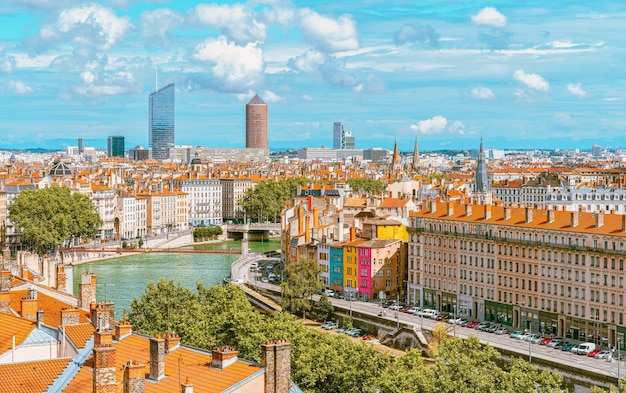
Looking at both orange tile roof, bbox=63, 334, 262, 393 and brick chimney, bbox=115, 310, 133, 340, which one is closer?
orange tile roof, bbox=63, 334, 262, 393

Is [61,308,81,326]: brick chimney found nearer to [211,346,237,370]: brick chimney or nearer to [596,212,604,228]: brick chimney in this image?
[211,346,237,370]: brick chimney

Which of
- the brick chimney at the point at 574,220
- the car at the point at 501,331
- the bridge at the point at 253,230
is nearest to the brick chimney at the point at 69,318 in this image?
the car at the point at 501,331

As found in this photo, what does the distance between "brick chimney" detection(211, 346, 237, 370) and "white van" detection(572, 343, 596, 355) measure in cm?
1570

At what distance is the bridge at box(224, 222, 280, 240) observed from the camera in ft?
227

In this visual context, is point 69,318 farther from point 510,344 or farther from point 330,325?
point 330,325

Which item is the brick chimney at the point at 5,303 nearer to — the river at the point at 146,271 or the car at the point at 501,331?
the car at the point at 501,331

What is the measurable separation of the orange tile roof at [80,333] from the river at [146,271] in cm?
1932

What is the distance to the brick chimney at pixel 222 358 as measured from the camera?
1209cm

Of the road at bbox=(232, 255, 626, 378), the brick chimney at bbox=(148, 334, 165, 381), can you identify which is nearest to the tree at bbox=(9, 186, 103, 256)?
the road at bbox=(232, 255, 626, 378)

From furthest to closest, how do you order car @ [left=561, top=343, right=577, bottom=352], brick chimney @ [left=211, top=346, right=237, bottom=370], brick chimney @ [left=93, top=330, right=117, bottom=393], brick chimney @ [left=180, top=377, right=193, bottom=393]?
car @ [left=561, top=343, right=577, bottom=352], brick chimney @ [left=211, top=346, right=237, bottom=370], brick chimney @ [left=180, top=377, right=193, bottom=393], brick chimney @ [left=93, top=330, right=117, bottom=393]

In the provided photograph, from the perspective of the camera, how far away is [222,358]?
12.1m

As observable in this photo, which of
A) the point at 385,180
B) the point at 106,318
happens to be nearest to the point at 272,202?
the point at 385,180

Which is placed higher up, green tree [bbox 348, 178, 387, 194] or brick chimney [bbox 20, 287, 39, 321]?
brick chimney [bbox 20, 287, 39, 321]

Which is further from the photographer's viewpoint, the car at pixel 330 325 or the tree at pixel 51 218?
the tree at pixel 51 218
